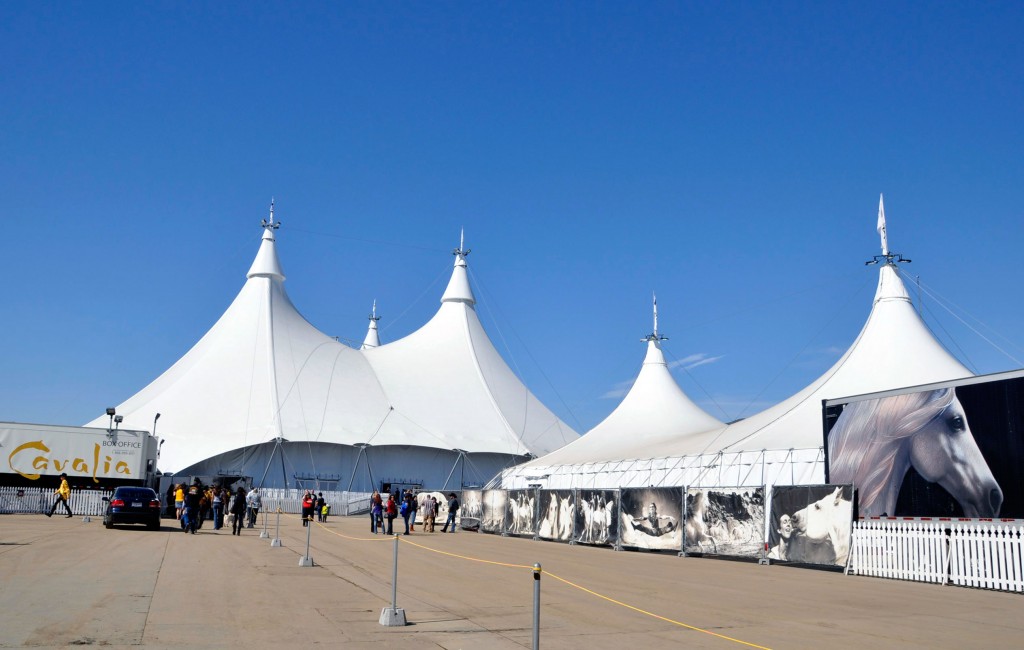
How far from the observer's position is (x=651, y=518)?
22125 mm

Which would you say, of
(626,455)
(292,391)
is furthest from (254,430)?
(626,455)

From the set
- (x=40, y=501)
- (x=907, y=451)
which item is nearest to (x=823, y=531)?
(x=907, y=451)

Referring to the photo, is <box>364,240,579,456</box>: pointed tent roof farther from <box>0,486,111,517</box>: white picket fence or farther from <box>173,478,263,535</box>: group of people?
<box>173,478,263,535</box>: group of people

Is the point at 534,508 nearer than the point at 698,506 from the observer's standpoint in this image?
No

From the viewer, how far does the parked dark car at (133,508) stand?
23359 millimetres

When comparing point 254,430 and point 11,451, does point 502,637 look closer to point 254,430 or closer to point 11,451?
point 11,451

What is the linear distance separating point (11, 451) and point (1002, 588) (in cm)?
3214

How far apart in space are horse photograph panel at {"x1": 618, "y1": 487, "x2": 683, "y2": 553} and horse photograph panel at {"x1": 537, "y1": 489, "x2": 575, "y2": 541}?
264 cm

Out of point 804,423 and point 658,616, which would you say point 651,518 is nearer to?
point 804,423

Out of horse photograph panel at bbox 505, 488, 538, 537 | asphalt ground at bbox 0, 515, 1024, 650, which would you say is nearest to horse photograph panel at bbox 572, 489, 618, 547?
horse photograph panel at bbox 505, 488, 538, 537

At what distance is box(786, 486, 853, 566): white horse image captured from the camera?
1658 cm

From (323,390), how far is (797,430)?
28.4m

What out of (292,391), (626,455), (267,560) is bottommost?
(267,560)

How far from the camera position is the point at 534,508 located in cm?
2766
